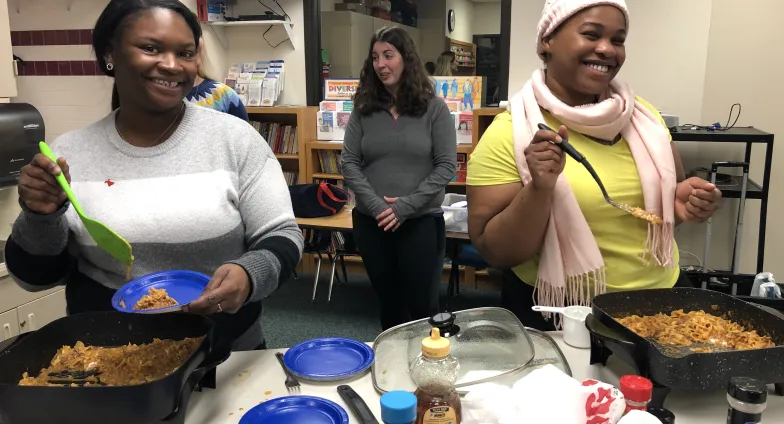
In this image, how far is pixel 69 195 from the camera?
3.64 ft

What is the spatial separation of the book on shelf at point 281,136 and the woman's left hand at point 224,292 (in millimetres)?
3432

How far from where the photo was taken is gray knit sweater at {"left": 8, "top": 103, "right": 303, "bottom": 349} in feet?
4.12

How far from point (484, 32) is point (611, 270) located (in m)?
6.06

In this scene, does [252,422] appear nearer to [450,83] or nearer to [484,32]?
[450,83]

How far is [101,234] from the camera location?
1144 millimetres

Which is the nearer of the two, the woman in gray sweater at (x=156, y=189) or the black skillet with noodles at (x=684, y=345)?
the black skillet with noodles at (x=684, y=345)

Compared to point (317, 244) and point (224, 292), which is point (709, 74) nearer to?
point (317, 244)

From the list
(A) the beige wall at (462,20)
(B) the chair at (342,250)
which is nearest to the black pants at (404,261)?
(B) the chair at (342,250)

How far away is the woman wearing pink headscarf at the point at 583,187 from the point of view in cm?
139

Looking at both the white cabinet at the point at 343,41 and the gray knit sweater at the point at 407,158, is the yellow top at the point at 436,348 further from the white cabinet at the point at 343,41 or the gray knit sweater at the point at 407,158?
the white cabinet at the point at 343,41

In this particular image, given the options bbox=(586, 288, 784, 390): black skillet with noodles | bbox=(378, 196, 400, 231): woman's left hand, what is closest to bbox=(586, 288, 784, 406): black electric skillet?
bbox=(586, 288, 784, 390): black skillet with noodles

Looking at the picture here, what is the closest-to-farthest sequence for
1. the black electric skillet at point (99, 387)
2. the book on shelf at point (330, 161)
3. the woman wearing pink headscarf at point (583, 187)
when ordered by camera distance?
1. the black electric skillet at point (99, 387)
2. the woman wearing pink headscarf at point (583, 187)
3. the book on shelf at point (330, 161)

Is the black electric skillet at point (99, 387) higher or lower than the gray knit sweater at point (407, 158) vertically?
lower

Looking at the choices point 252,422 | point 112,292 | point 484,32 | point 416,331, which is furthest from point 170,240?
point 484,32
